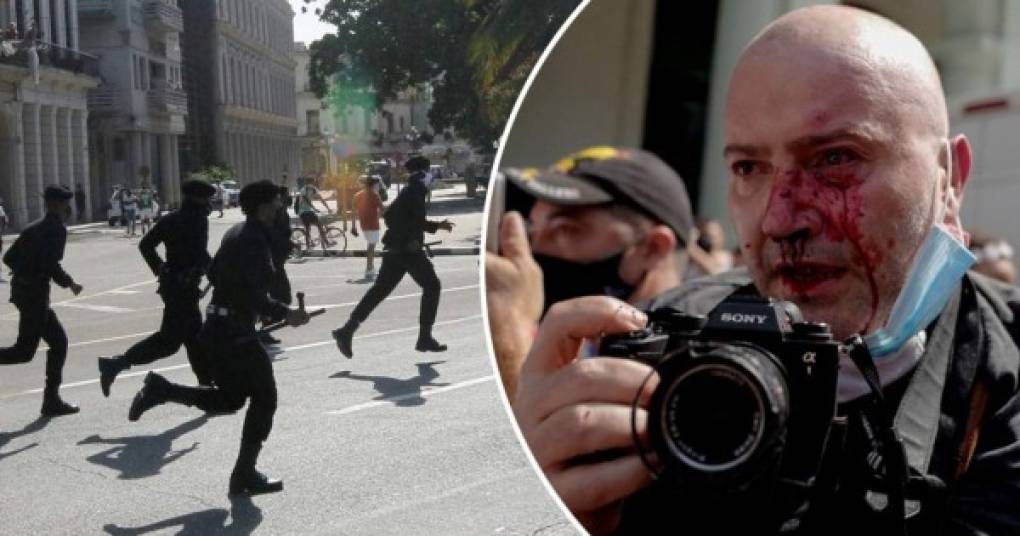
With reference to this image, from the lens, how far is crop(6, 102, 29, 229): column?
20.8 ft

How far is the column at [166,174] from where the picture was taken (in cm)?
692

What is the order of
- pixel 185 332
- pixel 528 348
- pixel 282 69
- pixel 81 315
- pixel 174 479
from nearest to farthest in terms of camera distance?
pixel 528 348 → pixel 174 479 → pixel 185 332 → pixel 81 315 → pixel 282 69

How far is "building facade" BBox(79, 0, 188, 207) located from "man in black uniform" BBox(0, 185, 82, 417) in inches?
51.2

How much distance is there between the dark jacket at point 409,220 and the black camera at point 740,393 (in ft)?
21.3

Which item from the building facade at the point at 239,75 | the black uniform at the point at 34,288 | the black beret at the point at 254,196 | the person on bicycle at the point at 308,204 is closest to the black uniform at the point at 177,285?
the black uniform at the point at 34,288

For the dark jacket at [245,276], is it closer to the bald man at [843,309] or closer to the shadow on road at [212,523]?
the shadow on road at [212,523]

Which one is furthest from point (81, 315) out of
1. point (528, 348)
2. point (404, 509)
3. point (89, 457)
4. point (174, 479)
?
point (528, 348)

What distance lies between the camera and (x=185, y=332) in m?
5.82

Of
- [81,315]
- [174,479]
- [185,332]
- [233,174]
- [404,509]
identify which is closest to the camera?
[404,509]

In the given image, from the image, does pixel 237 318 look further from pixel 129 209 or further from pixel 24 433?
pixel 129 209

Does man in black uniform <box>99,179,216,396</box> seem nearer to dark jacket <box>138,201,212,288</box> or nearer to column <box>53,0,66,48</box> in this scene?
dark jacket <box>138,201,212,288</box>

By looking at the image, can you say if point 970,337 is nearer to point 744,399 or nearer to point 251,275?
point 744,399

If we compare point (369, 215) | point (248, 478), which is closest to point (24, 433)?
point (248, 478)

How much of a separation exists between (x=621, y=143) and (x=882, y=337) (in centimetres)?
23
